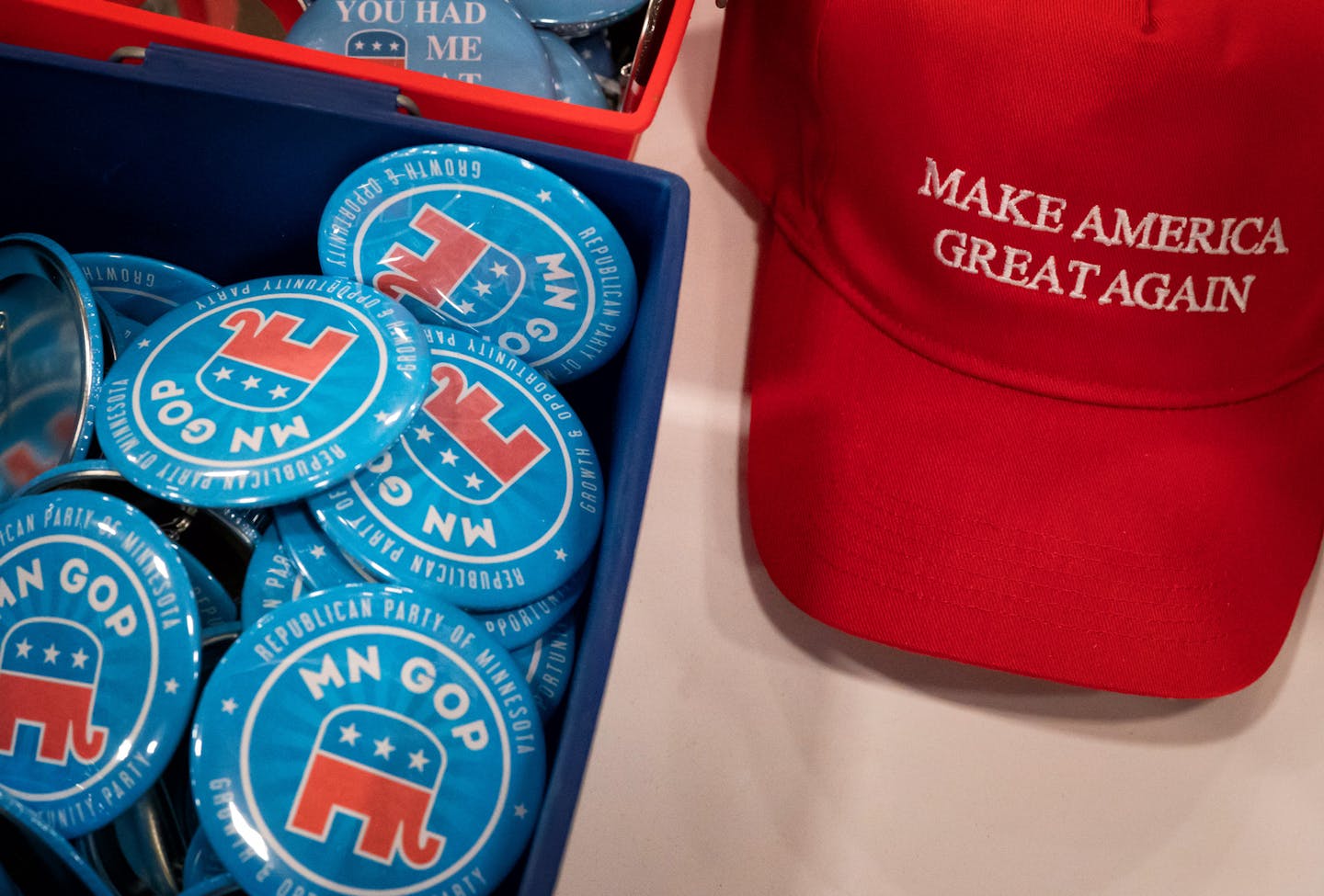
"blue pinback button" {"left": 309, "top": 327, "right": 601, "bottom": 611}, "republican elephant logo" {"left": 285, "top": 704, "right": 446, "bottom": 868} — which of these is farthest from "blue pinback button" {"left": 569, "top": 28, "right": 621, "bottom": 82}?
"republican elephant logo" {"left": 285, "top": 704, "right": 446, "bottom": 868}

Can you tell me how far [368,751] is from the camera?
595mm

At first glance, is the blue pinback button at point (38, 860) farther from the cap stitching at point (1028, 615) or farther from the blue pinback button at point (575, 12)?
the blue pinback button at point (575, 12)

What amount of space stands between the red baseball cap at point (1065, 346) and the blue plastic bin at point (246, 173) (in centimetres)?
17

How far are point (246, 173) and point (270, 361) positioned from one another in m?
0.14

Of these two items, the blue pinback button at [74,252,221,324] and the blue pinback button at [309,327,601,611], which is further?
the blue pinback button at [74,252,221,324]

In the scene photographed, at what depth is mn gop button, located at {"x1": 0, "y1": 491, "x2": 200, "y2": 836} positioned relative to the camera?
0.58 meters

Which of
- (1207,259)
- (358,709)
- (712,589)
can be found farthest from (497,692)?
(1207,259)

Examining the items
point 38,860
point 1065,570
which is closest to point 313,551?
point 38,860

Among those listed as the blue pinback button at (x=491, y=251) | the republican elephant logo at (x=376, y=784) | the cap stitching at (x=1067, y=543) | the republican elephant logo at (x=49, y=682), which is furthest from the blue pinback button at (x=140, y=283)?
the cap stitching at (x=1067, y=543)

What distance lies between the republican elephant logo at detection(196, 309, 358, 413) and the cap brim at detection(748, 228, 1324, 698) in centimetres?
32

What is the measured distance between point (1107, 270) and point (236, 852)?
63 cm

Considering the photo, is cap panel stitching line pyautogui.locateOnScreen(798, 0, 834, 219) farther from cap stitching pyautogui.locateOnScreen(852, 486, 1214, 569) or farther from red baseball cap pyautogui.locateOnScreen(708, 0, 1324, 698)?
cap stitching pyautogui.locateOnScreen(852, 486, 1214, 569)

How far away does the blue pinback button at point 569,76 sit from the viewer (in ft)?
2.68

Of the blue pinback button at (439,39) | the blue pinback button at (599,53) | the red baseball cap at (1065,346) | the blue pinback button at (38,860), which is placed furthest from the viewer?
the blue pinback button at (599,53)
